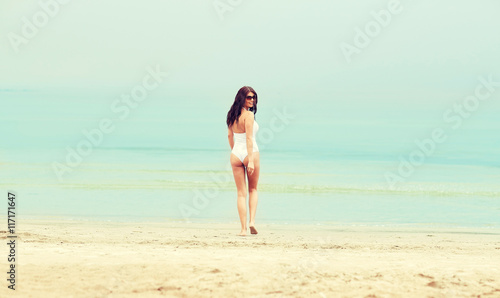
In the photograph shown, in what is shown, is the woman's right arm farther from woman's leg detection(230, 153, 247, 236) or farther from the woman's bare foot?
the woman's bare foot

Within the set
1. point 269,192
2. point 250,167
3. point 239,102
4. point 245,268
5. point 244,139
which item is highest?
point 239,102

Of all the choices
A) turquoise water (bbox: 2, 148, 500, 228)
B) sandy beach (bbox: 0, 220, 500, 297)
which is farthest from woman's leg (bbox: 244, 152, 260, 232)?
turquoise water (bbox: 2, 148, 500, 228)

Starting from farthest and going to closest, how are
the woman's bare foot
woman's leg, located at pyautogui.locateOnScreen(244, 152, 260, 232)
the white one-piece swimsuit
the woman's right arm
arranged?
the woman's bare foot, woman's leg, located at pyautogui.locateOnScreen(244, 152, 260, 232), the white one-piece swimsuit, the woman's right arm

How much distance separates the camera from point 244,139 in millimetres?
8867

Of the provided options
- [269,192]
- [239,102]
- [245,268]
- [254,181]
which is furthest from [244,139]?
[269,192]

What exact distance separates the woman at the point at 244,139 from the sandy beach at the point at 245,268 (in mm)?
686

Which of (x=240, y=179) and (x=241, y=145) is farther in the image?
(x=240, y=179)

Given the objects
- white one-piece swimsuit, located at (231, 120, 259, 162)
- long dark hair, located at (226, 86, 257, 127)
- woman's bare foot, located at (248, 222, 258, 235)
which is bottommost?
woman's bare foot, located at (248, 222, 258, 235)

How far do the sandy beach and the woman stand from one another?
69 cm

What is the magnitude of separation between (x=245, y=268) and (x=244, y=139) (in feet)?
8.85

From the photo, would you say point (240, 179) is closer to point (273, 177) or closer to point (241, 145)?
point (241, 145)

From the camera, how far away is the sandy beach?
6047 millimetres

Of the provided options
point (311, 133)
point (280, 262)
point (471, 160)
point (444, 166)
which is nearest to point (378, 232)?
point (280, 262)

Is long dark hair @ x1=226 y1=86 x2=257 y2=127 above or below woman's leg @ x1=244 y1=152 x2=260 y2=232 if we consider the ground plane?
above
